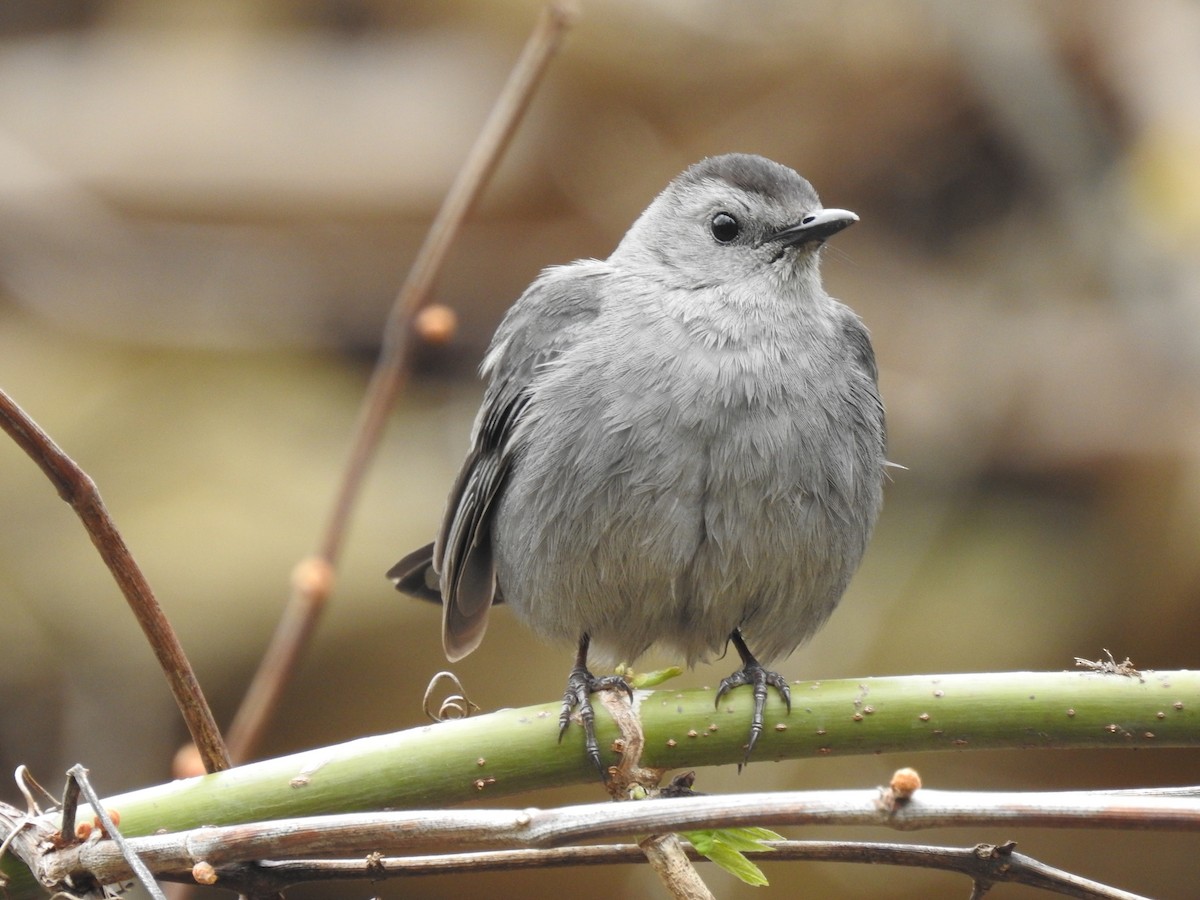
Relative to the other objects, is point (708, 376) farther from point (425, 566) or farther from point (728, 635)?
point (425, 566)

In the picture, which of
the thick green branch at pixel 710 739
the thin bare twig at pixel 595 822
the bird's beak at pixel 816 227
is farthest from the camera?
the bird's beak at pixel 816 227

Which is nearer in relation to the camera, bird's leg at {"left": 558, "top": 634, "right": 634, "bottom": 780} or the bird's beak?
bird's leg at {"left": 558, "top": 634, "right": 634, "bottom": 780}

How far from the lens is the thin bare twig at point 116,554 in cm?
176

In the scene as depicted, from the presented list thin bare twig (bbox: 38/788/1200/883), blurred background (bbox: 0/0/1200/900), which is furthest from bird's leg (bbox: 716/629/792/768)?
blurred background (bbox: 0/0/1200/900)

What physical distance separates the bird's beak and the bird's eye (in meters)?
0.13

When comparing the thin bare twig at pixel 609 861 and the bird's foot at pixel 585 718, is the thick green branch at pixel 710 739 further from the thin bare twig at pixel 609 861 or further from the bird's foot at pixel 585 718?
the thin bare twig at pixel 609 861

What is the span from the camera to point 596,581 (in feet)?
11.1

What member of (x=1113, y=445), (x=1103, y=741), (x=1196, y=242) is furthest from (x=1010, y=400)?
(x=1103, y=741)

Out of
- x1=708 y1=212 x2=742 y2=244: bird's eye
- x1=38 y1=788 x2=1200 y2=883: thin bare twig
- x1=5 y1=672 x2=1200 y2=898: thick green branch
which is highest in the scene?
x1=708 y1=212 x2=742 y2=244: bird's eye

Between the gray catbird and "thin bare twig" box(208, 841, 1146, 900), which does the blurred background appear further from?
"thin bare twig" box(208, 841, 1146, 900)

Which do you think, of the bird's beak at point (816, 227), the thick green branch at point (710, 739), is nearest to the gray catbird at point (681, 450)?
the bird's beak at point (816, 227)

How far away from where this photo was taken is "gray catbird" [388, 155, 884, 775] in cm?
328

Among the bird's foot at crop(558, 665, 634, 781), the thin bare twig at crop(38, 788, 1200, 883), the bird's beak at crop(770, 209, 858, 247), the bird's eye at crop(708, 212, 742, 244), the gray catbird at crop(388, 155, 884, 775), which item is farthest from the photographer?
the bird's eye at crop(708, 212, 742, 244)

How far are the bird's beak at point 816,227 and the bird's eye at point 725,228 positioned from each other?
0.13 meters
